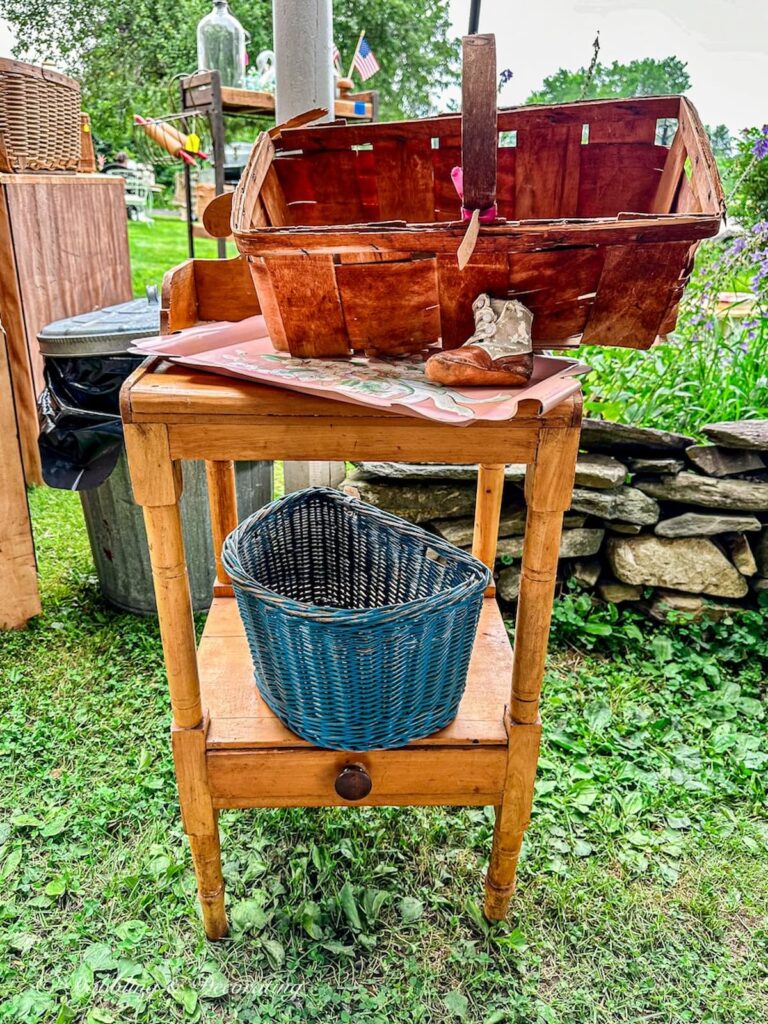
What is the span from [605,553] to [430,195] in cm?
133

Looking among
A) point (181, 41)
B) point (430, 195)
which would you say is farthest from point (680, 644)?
point (181, 41)

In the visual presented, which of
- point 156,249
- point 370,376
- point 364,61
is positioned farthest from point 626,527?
point 156,249

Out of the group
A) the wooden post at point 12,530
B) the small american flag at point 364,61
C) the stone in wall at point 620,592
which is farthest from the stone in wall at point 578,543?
the small american flag at point 364,61

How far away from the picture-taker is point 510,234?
0.98m

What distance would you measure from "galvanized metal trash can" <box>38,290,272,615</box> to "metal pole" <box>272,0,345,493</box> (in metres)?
0.84

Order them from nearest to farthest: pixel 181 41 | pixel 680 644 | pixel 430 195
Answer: pixel 430 195, pixel 680 644, pixel 181 41

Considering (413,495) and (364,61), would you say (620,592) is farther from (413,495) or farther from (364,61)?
(364,61)

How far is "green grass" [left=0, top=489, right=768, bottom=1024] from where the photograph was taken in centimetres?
130

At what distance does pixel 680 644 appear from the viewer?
225 centimetres

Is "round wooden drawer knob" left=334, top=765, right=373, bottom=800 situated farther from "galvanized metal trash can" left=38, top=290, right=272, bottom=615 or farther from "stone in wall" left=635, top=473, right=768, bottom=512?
"stone in wall" left=635, top=473, right=768, bottom=512

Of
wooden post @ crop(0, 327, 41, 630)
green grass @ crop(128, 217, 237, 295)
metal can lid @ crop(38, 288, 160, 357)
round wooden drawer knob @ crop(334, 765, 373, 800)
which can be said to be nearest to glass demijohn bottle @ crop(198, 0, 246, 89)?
green grass @ crop(128, 217, 237, 295)

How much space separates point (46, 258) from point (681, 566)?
2581 millimetres

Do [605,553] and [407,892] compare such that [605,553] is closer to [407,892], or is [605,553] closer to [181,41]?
[407,892]

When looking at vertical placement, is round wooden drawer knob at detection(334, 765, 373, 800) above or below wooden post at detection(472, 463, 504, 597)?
below
